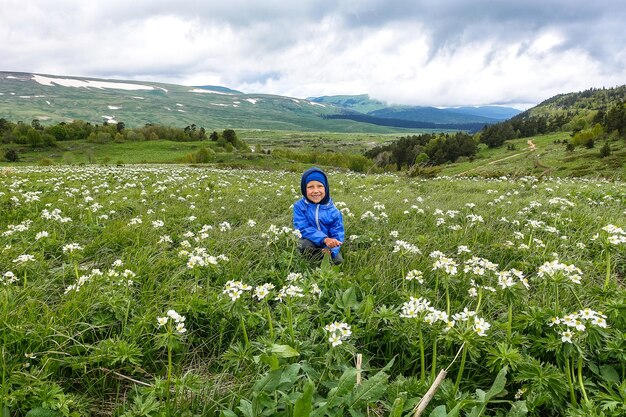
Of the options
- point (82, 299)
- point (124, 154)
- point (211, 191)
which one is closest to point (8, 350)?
point (82, 299)

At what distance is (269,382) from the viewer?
2600mm

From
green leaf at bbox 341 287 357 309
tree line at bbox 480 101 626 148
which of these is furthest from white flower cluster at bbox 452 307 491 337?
tree line at bbox 480 101 626 148

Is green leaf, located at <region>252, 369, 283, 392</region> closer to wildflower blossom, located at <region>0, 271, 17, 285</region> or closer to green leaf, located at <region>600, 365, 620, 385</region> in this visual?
green leaf, located at <region>600, 365, 620, 385</region>

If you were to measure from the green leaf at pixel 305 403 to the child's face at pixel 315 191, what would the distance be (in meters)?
5.07

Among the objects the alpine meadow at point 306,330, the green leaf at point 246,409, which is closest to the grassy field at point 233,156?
the alpine meadow at point 306,330

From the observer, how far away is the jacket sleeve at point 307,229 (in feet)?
21.6

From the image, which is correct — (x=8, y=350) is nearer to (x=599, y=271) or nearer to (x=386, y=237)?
(x=386, y=237)

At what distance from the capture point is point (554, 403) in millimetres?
2770

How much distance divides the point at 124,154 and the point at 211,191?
302ft

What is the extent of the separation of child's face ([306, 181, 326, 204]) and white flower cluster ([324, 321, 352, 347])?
4198 mm

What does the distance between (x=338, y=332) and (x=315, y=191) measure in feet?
13.9

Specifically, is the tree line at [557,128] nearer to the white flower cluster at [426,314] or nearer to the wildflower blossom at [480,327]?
the wildflower blossom at [480,327]

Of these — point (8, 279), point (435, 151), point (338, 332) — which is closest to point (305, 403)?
point (338, 332)

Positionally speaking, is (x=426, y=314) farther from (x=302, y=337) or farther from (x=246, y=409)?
(x=246, y=409)
